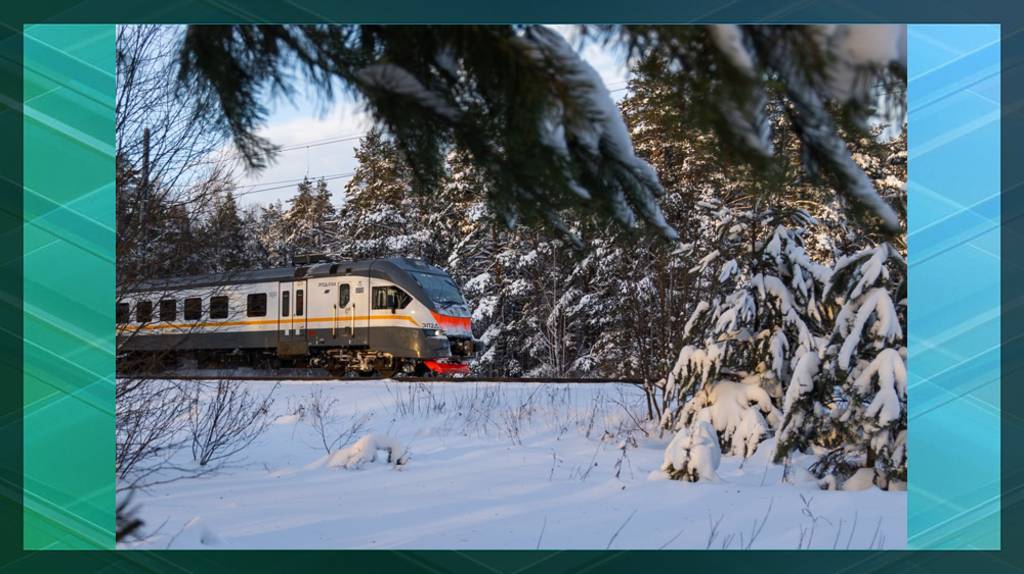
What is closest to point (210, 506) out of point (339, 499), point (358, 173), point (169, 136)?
point (339, 499)

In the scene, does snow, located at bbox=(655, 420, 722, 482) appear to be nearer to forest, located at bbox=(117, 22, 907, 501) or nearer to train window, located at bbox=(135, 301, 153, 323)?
forest, located at bbox=(117, 22, 907, 501)

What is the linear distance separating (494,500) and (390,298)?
482 centimetres

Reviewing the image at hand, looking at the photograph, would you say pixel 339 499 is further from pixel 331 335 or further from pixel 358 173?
pixel 331 335

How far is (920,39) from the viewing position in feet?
12.0

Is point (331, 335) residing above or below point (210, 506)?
above

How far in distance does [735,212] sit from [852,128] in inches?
138

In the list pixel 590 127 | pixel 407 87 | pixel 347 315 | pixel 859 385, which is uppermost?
pixel 407 87

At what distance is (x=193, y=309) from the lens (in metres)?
4.09

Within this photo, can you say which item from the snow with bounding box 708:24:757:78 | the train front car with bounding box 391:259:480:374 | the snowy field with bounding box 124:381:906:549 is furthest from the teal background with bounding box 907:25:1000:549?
the train front car with bounding box 391:259:480:374

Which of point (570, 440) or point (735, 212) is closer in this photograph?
point (735, 212)

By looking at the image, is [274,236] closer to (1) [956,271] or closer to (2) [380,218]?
(2) [380,218]

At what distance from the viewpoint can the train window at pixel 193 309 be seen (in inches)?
155

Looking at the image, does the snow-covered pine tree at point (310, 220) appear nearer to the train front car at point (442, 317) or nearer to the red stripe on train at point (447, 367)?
the train front car at point (442, 317)

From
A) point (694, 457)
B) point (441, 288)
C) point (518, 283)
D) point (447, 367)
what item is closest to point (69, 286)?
point (694, 457)
